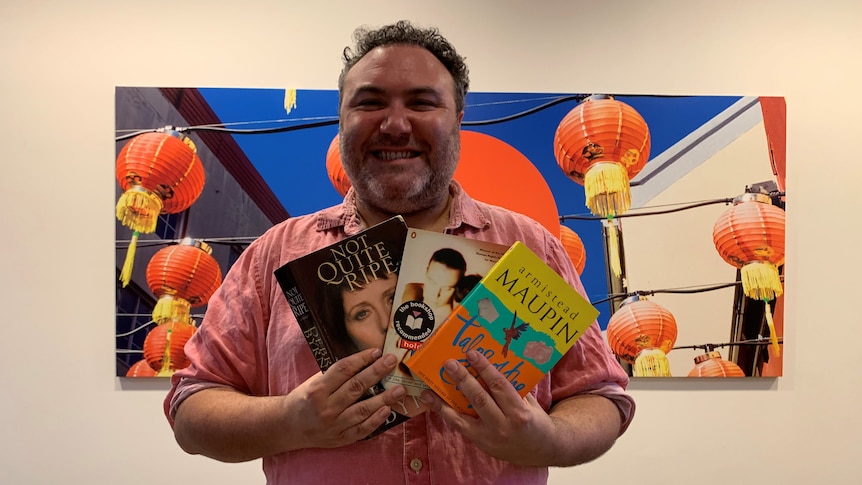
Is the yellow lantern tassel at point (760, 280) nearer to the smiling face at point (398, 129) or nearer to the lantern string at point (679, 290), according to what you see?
the lantern string at point (679, 290)

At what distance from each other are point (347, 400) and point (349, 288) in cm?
15

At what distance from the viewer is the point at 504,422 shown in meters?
0.77

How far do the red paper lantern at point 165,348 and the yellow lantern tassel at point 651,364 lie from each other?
147cm

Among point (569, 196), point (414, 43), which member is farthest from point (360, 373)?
point (569, 196)

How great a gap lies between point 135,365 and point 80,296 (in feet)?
0.95

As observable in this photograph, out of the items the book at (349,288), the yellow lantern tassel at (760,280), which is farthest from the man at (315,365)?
the yellow lantern tassel at (760,280)

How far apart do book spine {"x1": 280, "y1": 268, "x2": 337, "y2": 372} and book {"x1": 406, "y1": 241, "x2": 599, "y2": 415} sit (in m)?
0.12

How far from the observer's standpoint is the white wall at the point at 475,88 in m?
1.94

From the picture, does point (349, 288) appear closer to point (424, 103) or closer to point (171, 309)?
point (424, 103)

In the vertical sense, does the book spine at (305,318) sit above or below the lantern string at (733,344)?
above

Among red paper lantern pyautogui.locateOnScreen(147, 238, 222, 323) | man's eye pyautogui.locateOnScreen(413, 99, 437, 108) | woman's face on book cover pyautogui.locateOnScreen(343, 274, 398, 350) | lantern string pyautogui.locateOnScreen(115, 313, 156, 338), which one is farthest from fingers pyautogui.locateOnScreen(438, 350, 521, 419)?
lantern string pyautogui.locateOnScreen(115, 313, 156, 338)

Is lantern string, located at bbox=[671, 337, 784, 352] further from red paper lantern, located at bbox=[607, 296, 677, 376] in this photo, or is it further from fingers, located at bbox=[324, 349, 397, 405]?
fingers, located at bbox=[324, 349, 397, 405]

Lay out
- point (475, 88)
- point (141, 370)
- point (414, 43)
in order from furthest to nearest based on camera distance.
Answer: point (475, 88) → point (141, 370) → point (414, 43)

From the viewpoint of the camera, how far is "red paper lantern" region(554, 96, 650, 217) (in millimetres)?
1979
